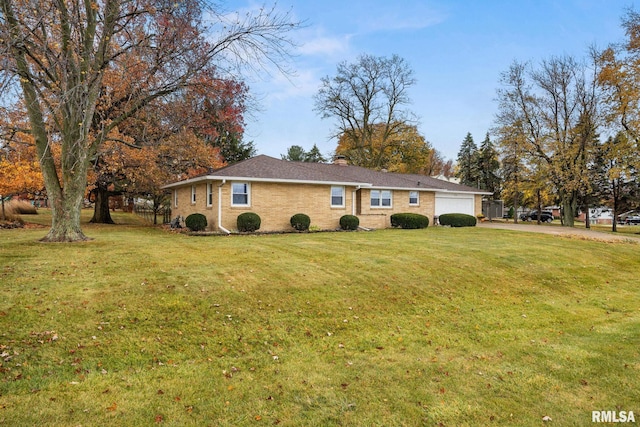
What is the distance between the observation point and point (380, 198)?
2512 cm

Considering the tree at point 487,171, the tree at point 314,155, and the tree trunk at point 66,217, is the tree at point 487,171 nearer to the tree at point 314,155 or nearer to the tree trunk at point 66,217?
the tree at point 314,155

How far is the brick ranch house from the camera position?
1905cm

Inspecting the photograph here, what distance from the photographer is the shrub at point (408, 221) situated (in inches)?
929

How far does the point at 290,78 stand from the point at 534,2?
1010cm

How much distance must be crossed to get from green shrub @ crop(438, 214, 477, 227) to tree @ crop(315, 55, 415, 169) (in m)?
17.4

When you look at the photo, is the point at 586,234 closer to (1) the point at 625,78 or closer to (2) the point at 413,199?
(2) the point at 413,199

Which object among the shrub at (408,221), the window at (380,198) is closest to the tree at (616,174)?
the shrub at (408,221)

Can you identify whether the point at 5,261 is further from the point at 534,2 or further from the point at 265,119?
the point at 534,2

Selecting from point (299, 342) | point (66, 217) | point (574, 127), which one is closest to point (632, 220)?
point (574, 127)

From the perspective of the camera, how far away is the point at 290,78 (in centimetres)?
1186

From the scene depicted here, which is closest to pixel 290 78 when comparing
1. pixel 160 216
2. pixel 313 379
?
pixel 313 379

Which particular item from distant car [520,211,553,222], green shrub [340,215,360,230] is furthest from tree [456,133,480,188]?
green shrub [340,215,360,230]

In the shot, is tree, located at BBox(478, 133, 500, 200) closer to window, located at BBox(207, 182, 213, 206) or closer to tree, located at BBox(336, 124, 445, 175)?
tree, located at BBox(336, 124, 445, 175)

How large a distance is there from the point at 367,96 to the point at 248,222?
29.0m
